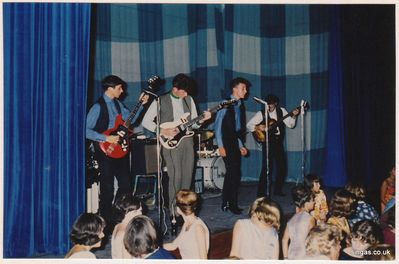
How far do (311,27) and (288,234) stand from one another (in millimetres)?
4100

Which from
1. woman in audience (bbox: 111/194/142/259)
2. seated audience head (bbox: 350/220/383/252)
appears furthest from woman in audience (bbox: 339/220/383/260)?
woman in audience (bbox: 111/194/142/259)

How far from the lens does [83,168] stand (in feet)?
9.23

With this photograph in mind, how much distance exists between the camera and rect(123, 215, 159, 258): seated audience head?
2053mm

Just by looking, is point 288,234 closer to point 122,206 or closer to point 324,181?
point 122,206

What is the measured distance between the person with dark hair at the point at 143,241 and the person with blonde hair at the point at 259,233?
392 millimetres

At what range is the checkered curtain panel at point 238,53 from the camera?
17.2 feet

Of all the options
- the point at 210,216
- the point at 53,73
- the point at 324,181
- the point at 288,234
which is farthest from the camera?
the point at 324,181

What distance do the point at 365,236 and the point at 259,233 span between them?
56cm

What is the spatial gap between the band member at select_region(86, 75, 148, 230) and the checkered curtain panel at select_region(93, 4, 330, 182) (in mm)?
1947

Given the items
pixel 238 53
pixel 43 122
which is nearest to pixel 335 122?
pixel 238 53

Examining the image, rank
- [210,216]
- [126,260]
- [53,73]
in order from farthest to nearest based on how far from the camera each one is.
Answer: [210,216] < [53,73] < [126,260]

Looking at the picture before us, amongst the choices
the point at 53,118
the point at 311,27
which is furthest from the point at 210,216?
the point at 311,27

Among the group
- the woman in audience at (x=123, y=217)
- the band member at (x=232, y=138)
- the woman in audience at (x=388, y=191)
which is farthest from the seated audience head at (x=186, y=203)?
the woman in audience at (x=388, y=191)

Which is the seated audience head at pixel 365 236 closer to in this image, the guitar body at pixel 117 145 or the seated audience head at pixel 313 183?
the seated audience head at pixel 313 183
